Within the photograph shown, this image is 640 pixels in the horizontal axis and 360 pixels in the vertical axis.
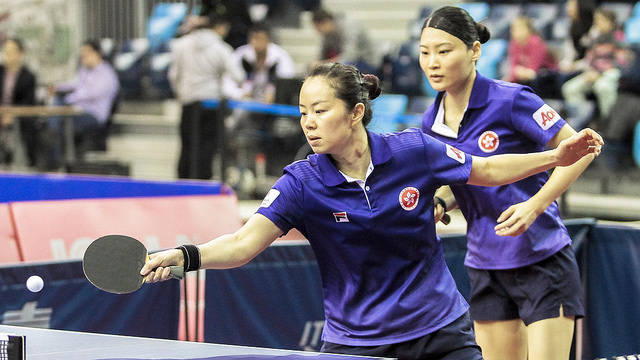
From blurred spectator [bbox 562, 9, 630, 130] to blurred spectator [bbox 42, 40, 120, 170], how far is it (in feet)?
19.0

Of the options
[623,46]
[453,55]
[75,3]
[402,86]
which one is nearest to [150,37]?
[75,3]

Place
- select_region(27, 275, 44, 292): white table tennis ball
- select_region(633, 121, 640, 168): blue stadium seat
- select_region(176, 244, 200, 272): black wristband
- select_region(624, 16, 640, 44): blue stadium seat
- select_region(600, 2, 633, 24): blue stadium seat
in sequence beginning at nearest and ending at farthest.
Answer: select_region(176, 244, 200, 272): black wristband, select_region(27, 275, 44, 292): white table tennis ball, select_region(633, 121, 640, 168): blue stadium seat, select_region(624, 16, 640, 44): blue stadium seat, select_region(600, 2, 633, 24): blue stadium seat

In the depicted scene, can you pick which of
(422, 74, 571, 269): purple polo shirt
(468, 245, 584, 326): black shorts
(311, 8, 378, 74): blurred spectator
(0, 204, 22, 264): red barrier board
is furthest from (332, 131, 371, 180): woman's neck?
(311, 8, 378, 74): blurred spectator

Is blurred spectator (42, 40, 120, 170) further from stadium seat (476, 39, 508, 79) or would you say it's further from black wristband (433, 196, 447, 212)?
black wristband (433, 196, 447, 212)

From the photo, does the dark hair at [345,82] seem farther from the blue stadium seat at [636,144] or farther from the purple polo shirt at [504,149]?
the blue stadium seat at [636,144]

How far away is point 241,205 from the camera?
10.2 metres

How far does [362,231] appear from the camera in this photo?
3068 millimetres

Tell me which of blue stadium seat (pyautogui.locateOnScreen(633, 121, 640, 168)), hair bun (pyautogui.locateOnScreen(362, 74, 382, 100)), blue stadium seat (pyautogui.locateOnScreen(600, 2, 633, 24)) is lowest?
blue stadium seat (pyautogui.locateOnScreen(633, 121, 640, 168))

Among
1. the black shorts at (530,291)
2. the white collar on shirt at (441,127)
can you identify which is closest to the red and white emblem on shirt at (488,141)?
the white collar on shirt at (441,127)

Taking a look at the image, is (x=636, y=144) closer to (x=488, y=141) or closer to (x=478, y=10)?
(x=478, y=10)

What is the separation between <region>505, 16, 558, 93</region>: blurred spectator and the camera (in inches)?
390

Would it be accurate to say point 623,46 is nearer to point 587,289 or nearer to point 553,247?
point 587,289

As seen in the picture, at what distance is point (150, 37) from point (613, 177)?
8.12m

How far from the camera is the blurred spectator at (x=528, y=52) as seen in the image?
9.90 metres
